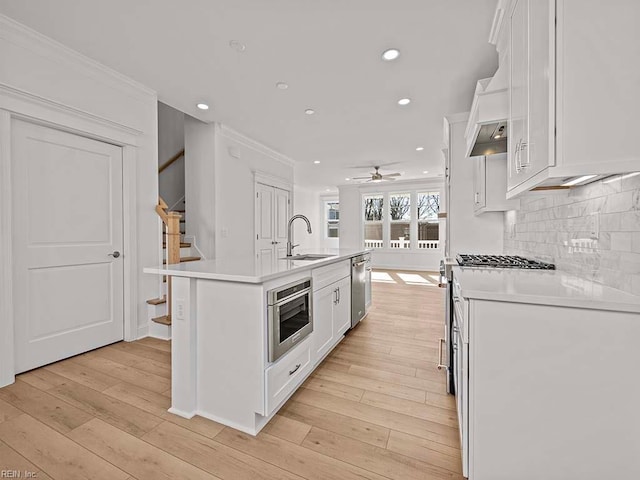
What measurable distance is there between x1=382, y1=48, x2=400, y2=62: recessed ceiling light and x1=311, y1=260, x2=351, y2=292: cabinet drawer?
1895 millimetres

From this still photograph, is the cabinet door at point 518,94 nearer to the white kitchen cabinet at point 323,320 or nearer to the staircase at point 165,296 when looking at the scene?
the white kitchen cabinet at point 323,320

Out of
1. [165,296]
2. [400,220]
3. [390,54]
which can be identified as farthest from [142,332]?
[400,220]

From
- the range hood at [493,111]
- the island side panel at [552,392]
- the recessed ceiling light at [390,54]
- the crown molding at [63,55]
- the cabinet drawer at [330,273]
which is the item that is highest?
the recessed ceiling light at [390,54]

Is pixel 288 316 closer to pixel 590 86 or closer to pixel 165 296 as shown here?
pixel 590 86

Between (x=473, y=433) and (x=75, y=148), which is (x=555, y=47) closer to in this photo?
(x=473, y=433)

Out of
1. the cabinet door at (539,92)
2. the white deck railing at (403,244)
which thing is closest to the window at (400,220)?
the white deck railing at (403,244)

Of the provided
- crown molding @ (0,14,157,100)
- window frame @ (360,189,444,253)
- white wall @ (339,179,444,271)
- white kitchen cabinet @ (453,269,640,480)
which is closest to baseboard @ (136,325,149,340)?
Result: crown molding @ (0,14,157,100)

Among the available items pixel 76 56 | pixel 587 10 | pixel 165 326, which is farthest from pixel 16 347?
pixel 587 10

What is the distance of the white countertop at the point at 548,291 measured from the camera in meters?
1.00

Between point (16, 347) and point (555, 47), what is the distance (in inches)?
149

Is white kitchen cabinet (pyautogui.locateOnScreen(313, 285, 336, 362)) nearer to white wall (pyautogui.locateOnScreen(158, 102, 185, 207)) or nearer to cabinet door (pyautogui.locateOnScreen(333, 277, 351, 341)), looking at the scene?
cabinet door (pyautogui.locateOnScreen(333, 277, 351, 341))

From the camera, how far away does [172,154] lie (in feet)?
17.6

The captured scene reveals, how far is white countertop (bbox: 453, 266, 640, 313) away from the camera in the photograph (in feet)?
3.28

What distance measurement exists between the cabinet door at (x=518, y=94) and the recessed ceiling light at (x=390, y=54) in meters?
1.07
